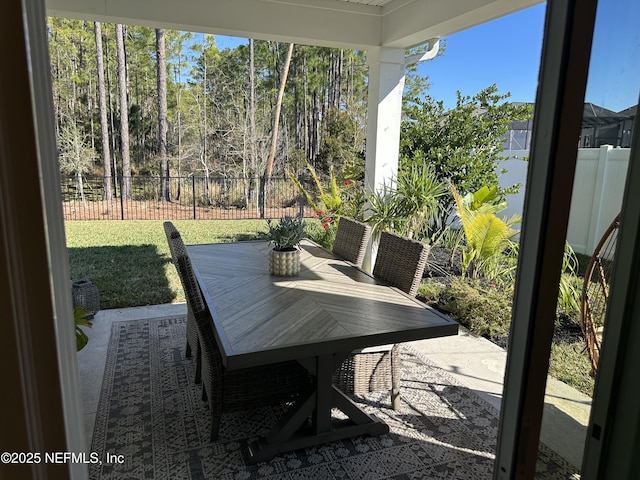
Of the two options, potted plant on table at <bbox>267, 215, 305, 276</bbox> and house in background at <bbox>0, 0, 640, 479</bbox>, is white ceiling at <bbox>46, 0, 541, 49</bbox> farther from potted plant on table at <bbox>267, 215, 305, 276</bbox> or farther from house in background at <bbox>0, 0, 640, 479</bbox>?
house in background at <bbox>0, 0, 640, 479</bbox>

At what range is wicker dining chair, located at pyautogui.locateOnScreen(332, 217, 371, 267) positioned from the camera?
3369 mm

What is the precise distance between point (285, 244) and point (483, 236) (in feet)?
7.92

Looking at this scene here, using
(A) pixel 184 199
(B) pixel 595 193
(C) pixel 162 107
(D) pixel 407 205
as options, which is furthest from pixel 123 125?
(B) pixel 595 193

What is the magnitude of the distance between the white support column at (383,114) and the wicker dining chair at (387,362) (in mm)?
2179

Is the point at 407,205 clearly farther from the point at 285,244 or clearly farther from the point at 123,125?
the point at 123,125

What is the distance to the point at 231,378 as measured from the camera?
220 centimetres

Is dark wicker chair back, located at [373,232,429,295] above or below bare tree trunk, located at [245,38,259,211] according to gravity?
below

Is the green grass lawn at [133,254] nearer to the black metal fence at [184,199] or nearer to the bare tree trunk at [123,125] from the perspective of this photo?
the black metal fence at [184,199]

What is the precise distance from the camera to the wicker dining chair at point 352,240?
11.1 ft

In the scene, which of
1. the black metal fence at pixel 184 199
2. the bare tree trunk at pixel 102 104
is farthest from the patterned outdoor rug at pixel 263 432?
the bare tree trunk at pixel 102 104

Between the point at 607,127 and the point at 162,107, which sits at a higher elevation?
the point at 162,107

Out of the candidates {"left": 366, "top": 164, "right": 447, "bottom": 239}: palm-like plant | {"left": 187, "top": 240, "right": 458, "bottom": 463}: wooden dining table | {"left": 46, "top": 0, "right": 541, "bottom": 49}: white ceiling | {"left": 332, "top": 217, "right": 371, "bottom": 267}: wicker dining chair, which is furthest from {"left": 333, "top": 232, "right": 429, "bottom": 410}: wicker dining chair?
{"left": 46, "top": 0, "right": 541, "bottom": 49}: white ceiling

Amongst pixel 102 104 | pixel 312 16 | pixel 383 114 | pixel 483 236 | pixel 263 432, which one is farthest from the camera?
pixel 102 104

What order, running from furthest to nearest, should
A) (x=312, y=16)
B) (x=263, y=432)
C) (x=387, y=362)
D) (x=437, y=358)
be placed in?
(x=312, y=16) → (x=437, y=358) → (x=387, y=362) → (x=263, y=432)
